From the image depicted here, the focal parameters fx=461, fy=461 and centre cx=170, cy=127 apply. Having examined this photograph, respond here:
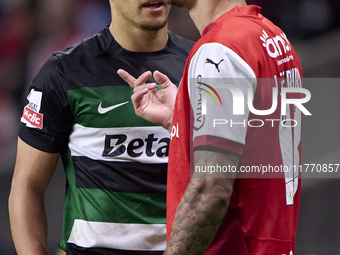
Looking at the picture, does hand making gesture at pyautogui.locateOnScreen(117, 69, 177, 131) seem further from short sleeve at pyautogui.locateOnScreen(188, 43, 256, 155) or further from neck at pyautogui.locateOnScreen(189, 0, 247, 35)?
short sleeve at pyautogui.locateOnScreen(188, 43, 256, 155)

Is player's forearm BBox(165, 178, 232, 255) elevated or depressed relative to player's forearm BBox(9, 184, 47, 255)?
elevated

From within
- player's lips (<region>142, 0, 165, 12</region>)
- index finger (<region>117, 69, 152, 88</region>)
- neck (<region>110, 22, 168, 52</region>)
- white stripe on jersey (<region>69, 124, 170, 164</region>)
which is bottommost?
white stripe on jersey (<region>69, 124, 170, 164</region>)

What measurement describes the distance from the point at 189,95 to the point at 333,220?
246 centimetres

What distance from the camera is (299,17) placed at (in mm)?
3568

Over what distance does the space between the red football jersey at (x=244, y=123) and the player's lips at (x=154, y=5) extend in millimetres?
597

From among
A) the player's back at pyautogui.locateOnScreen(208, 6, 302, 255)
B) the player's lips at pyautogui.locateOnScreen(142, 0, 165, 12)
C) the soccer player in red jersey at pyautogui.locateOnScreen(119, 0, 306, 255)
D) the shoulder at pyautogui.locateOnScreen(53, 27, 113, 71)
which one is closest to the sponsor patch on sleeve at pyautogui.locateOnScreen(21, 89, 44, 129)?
the shoulder at pyautogui.locateOnScreen(53, 27, 113, 71)

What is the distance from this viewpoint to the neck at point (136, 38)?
6.19ft

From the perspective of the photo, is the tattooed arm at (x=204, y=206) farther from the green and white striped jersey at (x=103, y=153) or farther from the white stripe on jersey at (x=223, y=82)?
the green and white striped jersey at (x=103, y=153)

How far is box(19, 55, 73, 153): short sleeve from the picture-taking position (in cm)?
181

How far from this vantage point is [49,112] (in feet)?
5.95

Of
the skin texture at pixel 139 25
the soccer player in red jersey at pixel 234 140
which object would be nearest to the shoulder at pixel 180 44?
the skin texture at pixel 139 25

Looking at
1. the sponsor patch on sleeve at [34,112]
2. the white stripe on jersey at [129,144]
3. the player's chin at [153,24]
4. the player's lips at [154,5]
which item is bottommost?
the white stripe on jersey at [129,144]

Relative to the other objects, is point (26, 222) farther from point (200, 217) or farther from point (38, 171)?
point (200, 217)

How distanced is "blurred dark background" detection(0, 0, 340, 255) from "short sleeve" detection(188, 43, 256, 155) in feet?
7.06
